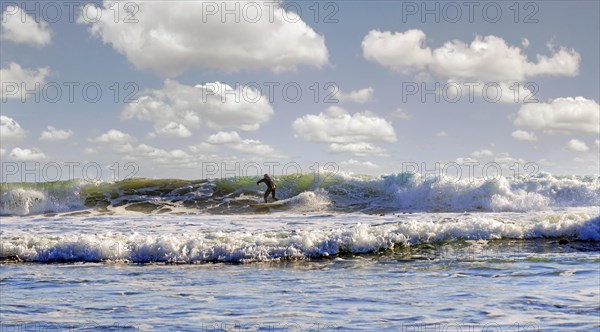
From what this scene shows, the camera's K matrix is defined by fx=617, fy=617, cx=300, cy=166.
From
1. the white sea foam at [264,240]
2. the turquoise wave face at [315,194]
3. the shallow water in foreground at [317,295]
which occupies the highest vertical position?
the turquoise wave face at [315,194]

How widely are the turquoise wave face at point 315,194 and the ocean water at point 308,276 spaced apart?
154 cm

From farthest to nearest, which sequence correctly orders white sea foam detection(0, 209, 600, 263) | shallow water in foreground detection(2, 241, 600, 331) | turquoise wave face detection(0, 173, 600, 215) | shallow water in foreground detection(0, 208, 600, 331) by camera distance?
turquoise wave face detection(0, 173, 600, 215)
white sea foam detection(0, 209, 600, 263)
shallow water in foreground detection(0, 208, 600, 331)
shallow water in foreground detection(2, 241, 600, 331)

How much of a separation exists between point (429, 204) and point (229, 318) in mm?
25861

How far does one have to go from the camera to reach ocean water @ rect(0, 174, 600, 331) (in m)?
8.38

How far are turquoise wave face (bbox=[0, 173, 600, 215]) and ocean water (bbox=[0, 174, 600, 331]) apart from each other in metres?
1.54

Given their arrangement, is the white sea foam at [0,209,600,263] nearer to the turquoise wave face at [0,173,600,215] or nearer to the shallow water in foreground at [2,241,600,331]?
the shallow water in foreground at [2,241,600,331]

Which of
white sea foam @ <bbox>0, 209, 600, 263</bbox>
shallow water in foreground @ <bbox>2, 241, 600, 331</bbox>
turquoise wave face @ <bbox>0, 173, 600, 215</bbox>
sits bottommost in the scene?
shallow water in foreground @ <bbox>2, 241, 600, 331</bbox>

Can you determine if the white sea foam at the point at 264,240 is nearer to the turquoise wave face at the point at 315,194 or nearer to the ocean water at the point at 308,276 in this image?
the ocean water at the point at 308,276

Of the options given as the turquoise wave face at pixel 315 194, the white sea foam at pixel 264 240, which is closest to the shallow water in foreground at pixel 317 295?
the white sea foam at pixel 264 240

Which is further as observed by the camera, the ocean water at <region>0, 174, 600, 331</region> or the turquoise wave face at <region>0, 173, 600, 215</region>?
the turquoise wave face at <region>0, 173, 600, 215</region>

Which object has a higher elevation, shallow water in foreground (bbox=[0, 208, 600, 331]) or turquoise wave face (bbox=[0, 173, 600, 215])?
turquoise wave face (bbox=[0, 173, 600, 215])

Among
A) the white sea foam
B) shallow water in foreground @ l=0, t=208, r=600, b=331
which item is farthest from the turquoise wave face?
the white sea foam

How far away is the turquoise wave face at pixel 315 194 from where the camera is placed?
3244 centimetres

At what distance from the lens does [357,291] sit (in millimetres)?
10641
